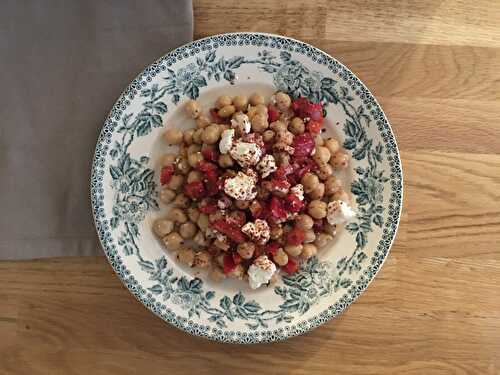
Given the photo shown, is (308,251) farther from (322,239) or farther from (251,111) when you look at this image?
(251,111)

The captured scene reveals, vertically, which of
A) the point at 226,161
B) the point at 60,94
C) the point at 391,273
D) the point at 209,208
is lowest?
the point at 391,273

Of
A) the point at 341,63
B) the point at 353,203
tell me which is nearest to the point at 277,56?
the point at 341,63

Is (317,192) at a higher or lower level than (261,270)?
higher

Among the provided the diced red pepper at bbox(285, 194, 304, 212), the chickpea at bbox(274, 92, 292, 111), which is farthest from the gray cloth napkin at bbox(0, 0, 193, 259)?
the diced red pepper at bbox(285, 194, 304, 212)

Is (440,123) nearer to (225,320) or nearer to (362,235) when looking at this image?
(362,235)

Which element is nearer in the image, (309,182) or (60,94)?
(309,182)

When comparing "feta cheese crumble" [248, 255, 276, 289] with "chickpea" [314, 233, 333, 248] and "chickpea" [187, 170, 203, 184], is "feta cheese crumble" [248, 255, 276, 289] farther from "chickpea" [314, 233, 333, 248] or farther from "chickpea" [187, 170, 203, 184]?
"chickpea" [187, 170, 203, 184]

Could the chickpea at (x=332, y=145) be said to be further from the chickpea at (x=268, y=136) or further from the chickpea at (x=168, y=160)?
the chickpea at (x=168, y=160)

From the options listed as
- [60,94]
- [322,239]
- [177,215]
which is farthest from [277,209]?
[60,94]
